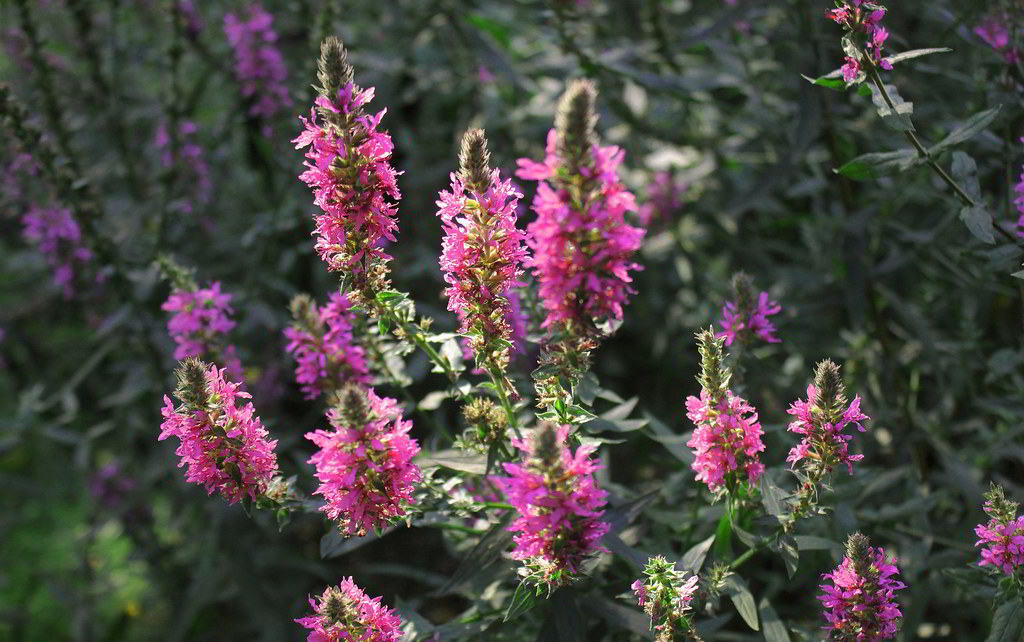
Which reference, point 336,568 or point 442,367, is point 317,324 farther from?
point 336,568

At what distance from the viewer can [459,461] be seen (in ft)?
7.50

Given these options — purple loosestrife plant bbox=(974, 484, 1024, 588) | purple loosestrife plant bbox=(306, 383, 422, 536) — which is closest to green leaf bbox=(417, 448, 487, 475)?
purple loosestrife plant bbox=(306, 383, 422, 536)

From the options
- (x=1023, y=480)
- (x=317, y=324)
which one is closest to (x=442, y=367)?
(x=317, y=324)

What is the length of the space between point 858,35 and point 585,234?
1022mm

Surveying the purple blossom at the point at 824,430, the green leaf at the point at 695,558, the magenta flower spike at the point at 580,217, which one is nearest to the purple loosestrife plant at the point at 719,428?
the purple blossom at the point at 824,430

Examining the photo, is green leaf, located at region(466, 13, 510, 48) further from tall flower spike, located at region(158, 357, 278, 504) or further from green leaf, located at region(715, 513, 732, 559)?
green leaf, located at region(715, 513, 732, 559)

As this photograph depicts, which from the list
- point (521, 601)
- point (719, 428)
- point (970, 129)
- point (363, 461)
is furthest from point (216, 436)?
point (970, 129)

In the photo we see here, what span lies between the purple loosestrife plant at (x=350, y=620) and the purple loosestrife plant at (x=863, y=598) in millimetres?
978

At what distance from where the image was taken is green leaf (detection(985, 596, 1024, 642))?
2.09m

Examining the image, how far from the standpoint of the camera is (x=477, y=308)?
1961 mm

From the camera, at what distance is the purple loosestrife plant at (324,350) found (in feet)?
7.82

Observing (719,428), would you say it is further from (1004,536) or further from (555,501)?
(1004,536)

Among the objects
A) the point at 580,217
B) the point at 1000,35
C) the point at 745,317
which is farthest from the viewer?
the point at 1000,35

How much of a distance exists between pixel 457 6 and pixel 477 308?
9.36 ft
